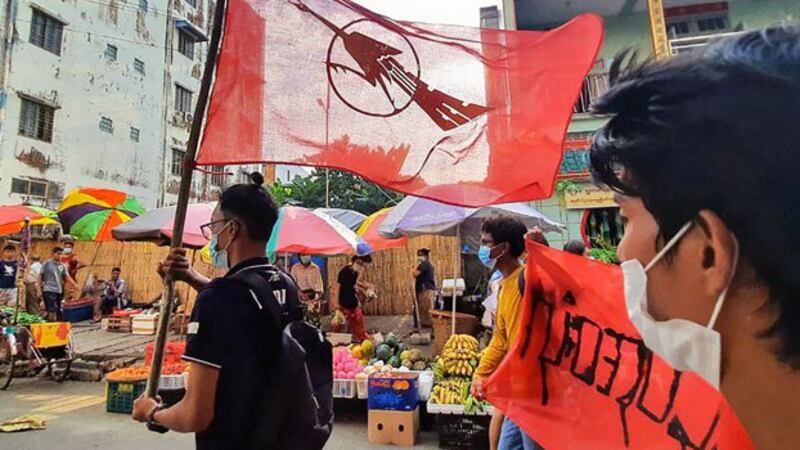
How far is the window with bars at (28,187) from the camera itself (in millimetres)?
16016

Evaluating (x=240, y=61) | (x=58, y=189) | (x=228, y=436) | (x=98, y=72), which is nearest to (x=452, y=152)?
(x=240, y=61)

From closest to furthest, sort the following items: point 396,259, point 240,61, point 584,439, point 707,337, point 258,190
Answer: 1. point 707,337
2. point 584,439
3. point 258,190
4. point 240,61
5. point 396,259

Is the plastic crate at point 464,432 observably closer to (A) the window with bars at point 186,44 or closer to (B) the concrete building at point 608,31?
(B) the concrete building at point 608,31

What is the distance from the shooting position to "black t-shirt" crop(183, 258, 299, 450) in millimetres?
1647

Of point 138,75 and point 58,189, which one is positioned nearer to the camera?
point 58,189

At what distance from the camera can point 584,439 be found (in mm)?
1915

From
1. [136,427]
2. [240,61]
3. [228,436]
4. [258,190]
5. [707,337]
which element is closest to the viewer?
[707,337]

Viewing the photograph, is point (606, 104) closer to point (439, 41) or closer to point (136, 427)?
point (439, 41)

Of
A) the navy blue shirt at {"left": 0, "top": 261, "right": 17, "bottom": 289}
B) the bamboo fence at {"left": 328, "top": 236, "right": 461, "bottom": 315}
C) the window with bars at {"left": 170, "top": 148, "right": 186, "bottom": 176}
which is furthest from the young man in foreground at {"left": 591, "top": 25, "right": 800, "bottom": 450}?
the window with bars at {"left": 170, "top": 148, "right": 186, "bottom": 176}

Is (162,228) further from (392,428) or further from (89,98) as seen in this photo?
(89,98)

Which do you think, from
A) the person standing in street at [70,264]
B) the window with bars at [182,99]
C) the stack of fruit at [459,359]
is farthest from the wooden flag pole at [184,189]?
the window with bars at [182,99]

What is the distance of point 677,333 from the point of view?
0.86 m

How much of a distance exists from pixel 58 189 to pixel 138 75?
760cm

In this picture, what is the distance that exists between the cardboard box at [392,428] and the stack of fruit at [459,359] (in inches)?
35.5
